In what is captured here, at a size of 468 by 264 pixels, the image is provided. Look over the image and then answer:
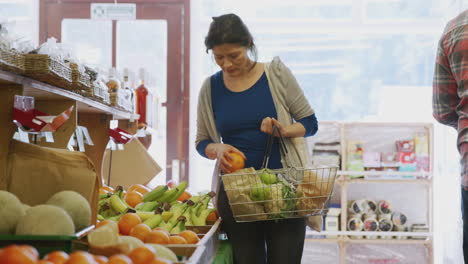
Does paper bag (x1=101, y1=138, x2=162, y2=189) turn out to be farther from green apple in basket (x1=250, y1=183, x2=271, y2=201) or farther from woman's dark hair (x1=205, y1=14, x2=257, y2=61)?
green apple in basket (x1=250, y1=183, x2=271, y2=201)

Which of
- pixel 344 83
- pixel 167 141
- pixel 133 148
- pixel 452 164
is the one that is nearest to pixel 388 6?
pixel 344 83

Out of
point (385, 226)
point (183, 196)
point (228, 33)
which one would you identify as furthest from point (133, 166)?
point (385, 226)

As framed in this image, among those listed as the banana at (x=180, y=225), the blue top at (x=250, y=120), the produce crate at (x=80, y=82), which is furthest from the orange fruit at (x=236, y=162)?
the produce crate at (x=80, y=82)

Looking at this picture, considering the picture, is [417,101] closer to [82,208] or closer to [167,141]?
[167,141]

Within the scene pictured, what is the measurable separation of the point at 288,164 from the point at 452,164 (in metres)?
3.26

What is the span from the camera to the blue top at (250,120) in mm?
2354

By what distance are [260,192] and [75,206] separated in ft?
2.40

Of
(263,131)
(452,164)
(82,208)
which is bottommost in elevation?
(452,164)

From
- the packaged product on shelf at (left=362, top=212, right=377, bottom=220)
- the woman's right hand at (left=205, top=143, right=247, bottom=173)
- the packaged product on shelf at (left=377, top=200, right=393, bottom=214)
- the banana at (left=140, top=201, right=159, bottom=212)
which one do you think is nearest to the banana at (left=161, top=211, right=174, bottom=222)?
the banana at (left=140, top=201, right=159, bottom=212)

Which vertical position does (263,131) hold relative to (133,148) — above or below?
above

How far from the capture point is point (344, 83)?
536 cm

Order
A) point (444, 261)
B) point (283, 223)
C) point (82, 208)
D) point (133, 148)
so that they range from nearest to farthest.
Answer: point (82, 208), point (283, 223), point (133, 148), point (444, 261)

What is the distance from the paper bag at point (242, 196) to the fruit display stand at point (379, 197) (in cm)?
292

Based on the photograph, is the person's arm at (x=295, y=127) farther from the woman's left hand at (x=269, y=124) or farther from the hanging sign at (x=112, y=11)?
the hanging sign at (x=112, y=11)
